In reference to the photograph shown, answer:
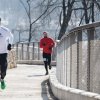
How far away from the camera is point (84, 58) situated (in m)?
9.66

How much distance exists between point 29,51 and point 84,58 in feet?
79.2

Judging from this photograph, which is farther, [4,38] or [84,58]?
[4,38]

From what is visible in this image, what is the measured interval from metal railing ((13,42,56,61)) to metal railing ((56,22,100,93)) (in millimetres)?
21427

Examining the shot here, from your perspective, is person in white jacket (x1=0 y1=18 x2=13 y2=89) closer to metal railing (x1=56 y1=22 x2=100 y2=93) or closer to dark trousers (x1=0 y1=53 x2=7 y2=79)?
dark trousers (x1=0 y1=53 x2=7 y2=79)

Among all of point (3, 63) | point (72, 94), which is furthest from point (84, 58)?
point (3, 63)

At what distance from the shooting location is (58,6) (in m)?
43.9

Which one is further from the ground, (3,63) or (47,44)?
(47,44)

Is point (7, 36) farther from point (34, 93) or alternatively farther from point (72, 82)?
point (72, 82)

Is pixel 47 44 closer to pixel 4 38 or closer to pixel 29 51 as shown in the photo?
pixel 4 38

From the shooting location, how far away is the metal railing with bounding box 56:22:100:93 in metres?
8.79

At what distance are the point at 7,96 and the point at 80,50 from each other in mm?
3280

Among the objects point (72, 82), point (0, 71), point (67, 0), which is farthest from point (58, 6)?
point (72, 82)

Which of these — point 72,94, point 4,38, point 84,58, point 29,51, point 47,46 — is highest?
point 4,38

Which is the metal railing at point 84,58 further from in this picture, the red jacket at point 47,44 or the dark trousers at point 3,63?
the red jacket at point 47,44
